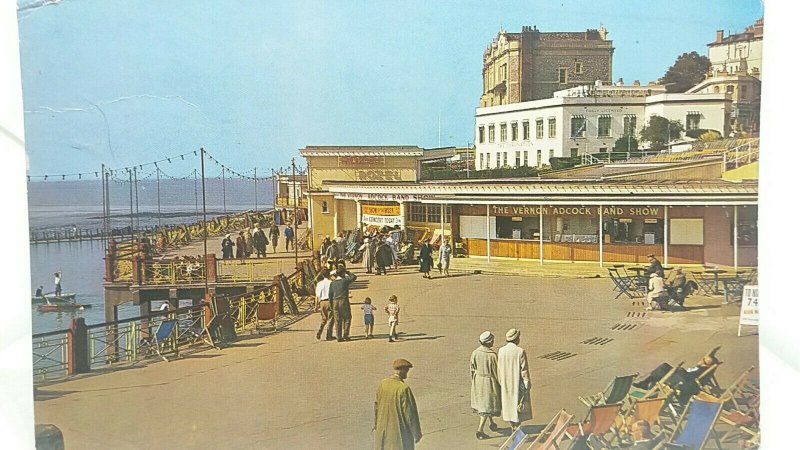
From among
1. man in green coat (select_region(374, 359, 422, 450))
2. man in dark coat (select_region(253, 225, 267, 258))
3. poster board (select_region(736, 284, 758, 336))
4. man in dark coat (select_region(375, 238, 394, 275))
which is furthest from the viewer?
poster board (select_region(736, 284, 758, 336))

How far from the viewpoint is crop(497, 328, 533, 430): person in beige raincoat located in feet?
15.3

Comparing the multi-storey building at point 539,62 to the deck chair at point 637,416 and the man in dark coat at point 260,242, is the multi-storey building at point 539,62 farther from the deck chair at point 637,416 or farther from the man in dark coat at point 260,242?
the deck chair at point 637,416

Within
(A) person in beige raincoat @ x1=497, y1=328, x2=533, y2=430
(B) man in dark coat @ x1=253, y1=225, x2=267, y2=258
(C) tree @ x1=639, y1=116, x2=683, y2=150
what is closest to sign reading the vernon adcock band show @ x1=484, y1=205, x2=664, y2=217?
(C) tree @ x1=639, y1=116, x2=683, y2=150

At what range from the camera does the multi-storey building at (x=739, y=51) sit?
4727 mm

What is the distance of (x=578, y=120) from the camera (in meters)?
4.84

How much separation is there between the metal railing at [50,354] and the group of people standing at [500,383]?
209 centimetres

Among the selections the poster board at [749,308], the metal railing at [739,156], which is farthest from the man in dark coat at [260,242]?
the poster board at [749,308]

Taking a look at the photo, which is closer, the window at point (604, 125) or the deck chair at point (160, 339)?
the deck chair at point (160, 339)

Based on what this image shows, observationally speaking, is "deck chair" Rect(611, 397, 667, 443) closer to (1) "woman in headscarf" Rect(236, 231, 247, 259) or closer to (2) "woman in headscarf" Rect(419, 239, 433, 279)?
(2) "woman in headscarf" Rect(419, 239, 433, 279)

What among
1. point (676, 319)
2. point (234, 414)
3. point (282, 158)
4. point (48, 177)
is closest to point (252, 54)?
point (282, 158)

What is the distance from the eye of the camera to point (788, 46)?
4895 millimetres

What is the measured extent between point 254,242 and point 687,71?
7.90ft

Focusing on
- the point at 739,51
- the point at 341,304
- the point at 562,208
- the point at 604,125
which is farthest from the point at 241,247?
the point at 739,51

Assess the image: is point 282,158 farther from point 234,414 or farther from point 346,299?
point 234,414
